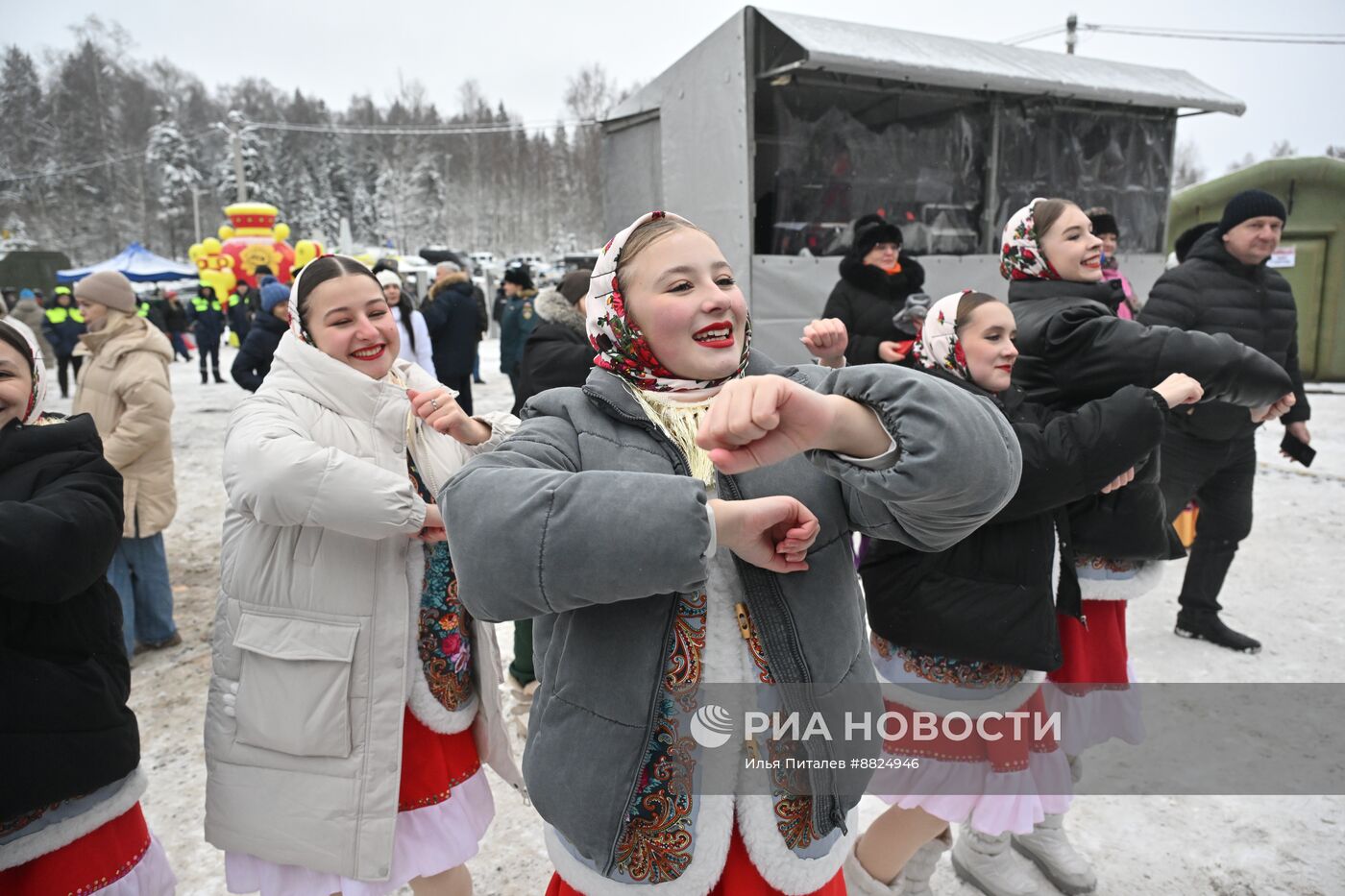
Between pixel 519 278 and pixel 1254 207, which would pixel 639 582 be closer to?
pixel 1254 207

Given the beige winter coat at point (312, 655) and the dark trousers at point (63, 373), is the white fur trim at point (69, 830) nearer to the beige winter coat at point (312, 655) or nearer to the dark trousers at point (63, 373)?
the beige winter coat at point (312, 655)

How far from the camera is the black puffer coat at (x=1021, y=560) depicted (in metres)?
2.04

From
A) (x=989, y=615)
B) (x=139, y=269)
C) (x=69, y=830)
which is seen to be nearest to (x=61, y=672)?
(x=69, y=830)

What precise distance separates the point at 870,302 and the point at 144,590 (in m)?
4.47

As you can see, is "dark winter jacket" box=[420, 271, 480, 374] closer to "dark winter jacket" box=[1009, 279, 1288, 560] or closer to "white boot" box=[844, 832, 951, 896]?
"dark winter jacket" box=[1009, 279, 1288, 560]

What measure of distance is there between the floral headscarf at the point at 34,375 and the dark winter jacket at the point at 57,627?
0.06 m

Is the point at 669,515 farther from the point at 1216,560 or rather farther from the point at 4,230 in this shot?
the point at 4,230

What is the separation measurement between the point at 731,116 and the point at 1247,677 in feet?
18.0

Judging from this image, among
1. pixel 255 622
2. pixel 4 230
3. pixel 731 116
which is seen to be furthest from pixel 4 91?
pixel 255 622

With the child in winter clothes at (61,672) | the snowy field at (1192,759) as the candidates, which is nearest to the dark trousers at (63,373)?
the snowy field at (1192,759)

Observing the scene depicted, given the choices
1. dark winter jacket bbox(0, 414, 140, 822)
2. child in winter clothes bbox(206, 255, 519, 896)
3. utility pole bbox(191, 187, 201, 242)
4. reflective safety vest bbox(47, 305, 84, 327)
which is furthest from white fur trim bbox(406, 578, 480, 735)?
utility pole bbox(191, 187, 201, 242)

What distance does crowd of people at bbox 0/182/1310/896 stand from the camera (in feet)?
3.43

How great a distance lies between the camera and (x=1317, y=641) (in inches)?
164

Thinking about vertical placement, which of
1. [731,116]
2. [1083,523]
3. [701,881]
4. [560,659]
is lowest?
[701,881]
